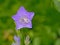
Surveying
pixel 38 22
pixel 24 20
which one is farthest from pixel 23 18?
pixel 38 22

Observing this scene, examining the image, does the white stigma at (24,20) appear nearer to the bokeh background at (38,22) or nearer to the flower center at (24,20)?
the flower center at (24,20)

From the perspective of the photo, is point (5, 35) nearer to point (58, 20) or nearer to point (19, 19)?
point (58, 20)

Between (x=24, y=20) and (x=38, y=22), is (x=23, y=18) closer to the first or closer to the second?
(x=24, y=20)

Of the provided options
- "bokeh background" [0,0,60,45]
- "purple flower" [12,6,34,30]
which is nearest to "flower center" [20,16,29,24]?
"purple flower" [12,6,34,30]

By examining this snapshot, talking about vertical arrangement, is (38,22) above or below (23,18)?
below

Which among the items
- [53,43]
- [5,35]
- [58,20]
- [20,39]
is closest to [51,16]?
[58,20]

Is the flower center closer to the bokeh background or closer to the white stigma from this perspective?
the white stigma

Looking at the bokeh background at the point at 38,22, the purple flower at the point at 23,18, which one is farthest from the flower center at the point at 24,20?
the bokeh background at the point at 38,22
